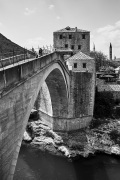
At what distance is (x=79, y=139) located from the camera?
22.8 metres

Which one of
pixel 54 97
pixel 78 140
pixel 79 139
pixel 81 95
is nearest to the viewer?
pixel 78 140

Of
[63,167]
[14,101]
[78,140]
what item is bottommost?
[63,167]

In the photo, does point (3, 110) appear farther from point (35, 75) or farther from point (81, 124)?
point (81, 124)

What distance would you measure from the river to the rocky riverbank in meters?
0.67

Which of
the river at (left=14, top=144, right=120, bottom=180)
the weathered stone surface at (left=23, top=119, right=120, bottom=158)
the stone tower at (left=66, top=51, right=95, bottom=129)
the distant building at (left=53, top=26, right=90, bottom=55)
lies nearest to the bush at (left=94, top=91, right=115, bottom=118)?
the weathered stone surface at (left=23, top=119, right=120, bottom=158)

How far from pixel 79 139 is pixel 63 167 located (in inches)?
158

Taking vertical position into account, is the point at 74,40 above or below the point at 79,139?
above

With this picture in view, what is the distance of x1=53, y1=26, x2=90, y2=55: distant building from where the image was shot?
32344 millimetres

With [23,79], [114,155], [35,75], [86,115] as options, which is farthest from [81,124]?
[23,79]

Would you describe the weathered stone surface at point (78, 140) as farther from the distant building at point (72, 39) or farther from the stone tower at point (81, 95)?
the distant building at point (72, 39)

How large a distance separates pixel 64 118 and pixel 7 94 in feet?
53.4

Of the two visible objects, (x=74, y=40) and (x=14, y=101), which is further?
(x=74, y=40)

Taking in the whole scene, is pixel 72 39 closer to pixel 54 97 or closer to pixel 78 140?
pixel 54 97

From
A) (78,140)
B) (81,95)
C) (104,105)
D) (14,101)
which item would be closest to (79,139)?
(78,140)
